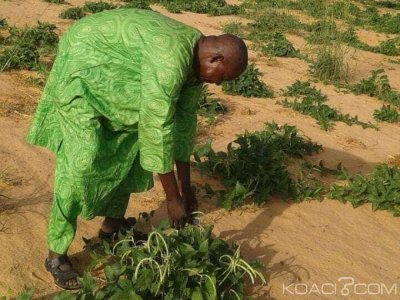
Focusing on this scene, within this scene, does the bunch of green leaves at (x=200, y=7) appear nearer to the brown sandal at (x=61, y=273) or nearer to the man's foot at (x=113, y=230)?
the man's foot at (x=113, y=230)

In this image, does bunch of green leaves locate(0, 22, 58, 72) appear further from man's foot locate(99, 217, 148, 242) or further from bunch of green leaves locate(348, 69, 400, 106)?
bunch of green leaves locate(348, 69, 400, 106)

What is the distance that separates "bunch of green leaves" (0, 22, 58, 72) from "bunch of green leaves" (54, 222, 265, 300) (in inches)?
149

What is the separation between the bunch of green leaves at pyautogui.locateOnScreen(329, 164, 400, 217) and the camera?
369 cm

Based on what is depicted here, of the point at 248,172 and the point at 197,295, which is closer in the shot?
the point at 197,295

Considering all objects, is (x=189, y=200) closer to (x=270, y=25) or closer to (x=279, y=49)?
(x=279, y=49)

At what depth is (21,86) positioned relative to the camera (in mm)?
5172

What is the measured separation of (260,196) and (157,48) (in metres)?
1.81

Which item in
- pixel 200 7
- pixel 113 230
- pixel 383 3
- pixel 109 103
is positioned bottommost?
pixel 383 3

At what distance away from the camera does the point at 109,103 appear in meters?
2.29

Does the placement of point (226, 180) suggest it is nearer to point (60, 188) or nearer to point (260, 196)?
point (260, 196)

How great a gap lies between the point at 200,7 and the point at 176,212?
9.63 m

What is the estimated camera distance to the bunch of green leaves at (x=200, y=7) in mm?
10992

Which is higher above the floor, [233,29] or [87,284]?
[87,284]

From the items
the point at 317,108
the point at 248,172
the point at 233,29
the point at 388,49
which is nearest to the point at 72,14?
the point at 233,29
